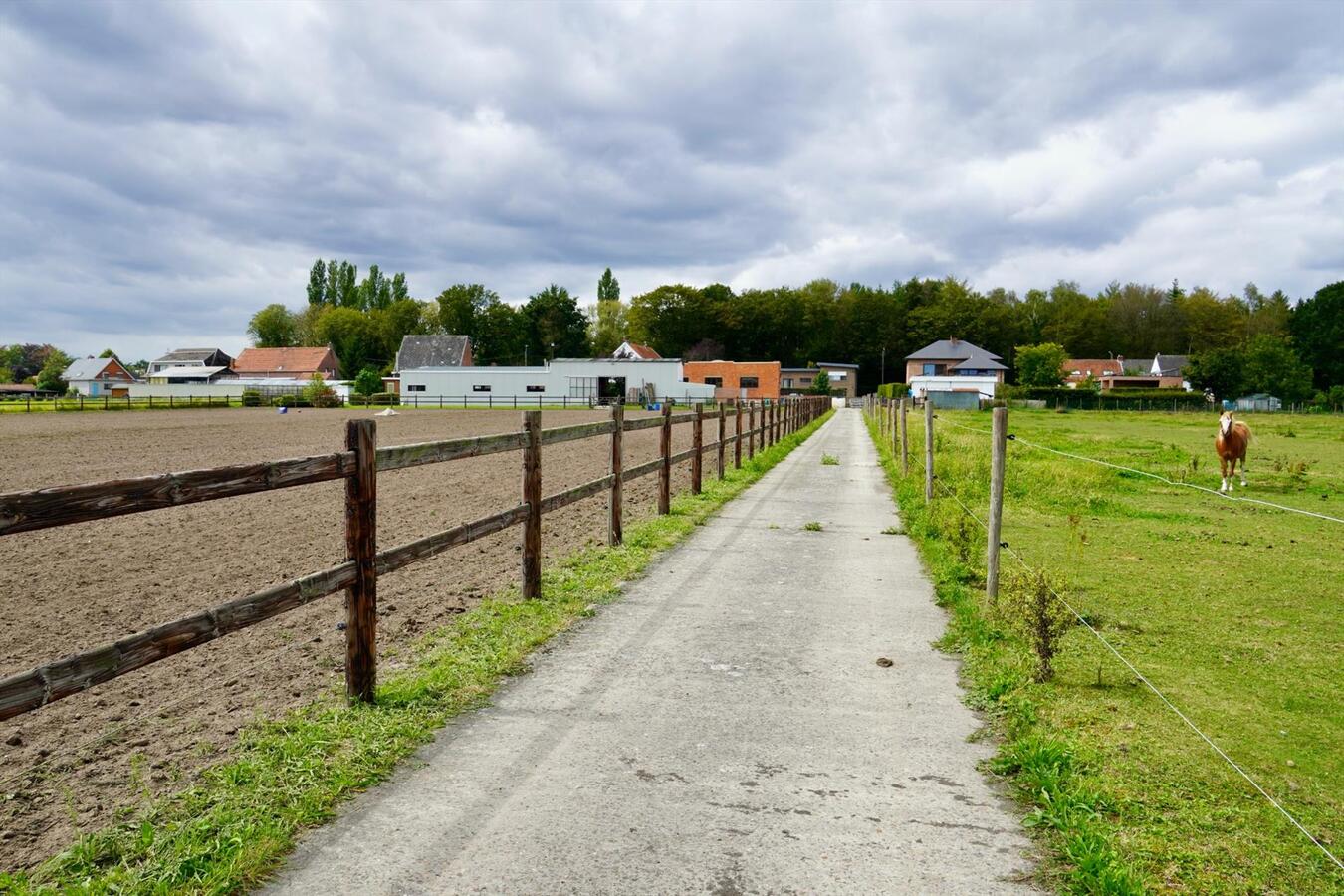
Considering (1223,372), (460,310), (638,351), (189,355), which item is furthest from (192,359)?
(1223,372)

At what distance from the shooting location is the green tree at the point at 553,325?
116 metres

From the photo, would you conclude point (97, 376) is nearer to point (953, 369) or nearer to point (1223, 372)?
point (953, 369)

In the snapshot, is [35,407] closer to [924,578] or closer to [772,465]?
[772,465]

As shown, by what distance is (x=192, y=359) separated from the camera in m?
112

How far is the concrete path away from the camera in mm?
2967

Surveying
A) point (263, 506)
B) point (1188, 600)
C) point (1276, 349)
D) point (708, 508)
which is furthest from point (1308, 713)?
point (1276, 349)

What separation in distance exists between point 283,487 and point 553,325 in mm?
114247

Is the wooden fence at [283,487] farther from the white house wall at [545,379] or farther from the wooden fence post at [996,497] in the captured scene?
the white house wall at [545,379]

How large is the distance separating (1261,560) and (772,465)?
10.8m

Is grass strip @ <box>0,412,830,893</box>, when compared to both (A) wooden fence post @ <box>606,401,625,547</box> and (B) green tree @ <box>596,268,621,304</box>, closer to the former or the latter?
(A) wooden fence post @ <box>606,401,625,547</box>

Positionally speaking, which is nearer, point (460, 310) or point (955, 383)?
point (955, 383)

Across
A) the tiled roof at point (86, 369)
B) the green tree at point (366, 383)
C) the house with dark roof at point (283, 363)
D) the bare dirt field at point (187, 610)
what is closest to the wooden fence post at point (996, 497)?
the bare dirt field at point (187, 610)

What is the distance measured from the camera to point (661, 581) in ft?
25.0

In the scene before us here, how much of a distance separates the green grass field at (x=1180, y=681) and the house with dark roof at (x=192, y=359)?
118 metres
